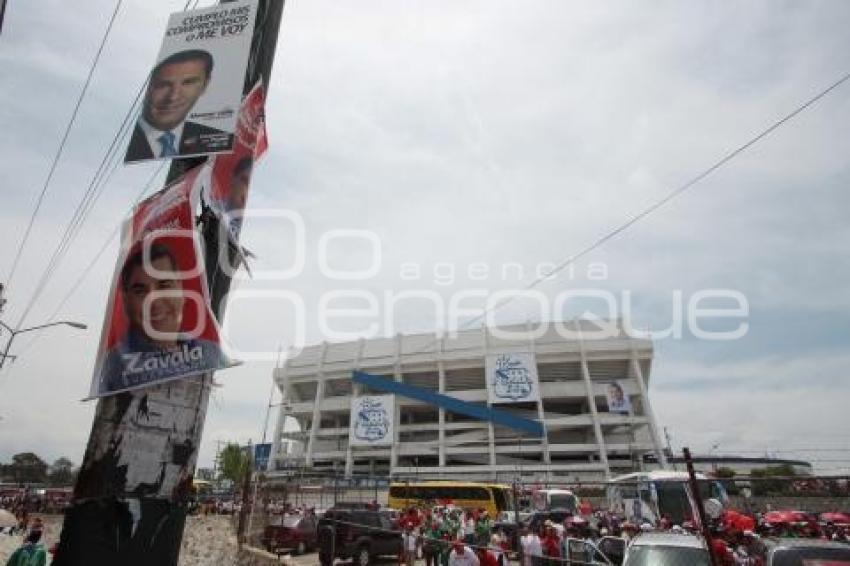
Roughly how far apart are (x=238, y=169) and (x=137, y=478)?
4160 mm

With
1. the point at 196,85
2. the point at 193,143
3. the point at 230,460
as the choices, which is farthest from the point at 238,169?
the point at 230,460

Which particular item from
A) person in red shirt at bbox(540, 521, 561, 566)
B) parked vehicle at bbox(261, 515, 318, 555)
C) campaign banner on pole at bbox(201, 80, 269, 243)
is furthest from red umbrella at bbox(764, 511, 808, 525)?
campaign banner on pole at bbox(201, 80, 269, 243)

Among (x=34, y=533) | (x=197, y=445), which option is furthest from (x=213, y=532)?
(x=197, y=445)

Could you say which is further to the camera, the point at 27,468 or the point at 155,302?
the point at 27,468

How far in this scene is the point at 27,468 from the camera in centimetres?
9056

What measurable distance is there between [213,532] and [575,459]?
49475 millimetres

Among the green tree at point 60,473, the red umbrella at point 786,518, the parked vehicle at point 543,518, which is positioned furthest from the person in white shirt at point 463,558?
the green tree at point 60,473

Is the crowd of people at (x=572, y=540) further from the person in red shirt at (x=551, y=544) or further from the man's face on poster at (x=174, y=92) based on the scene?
the man's face on poster at (x=174, y=92)

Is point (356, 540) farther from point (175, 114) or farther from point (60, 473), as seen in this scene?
point (60, 473)

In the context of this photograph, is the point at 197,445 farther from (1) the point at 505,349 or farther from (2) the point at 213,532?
(1) the point at 505,349

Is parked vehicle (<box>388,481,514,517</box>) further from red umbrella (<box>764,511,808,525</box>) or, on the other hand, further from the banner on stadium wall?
the banner on stadium wall

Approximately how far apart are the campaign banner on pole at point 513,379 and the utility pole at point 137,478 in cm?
5613

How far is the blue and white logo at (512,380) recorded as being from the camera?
59.8 metres

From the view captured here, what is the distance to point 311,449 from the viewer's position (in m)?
67.0
